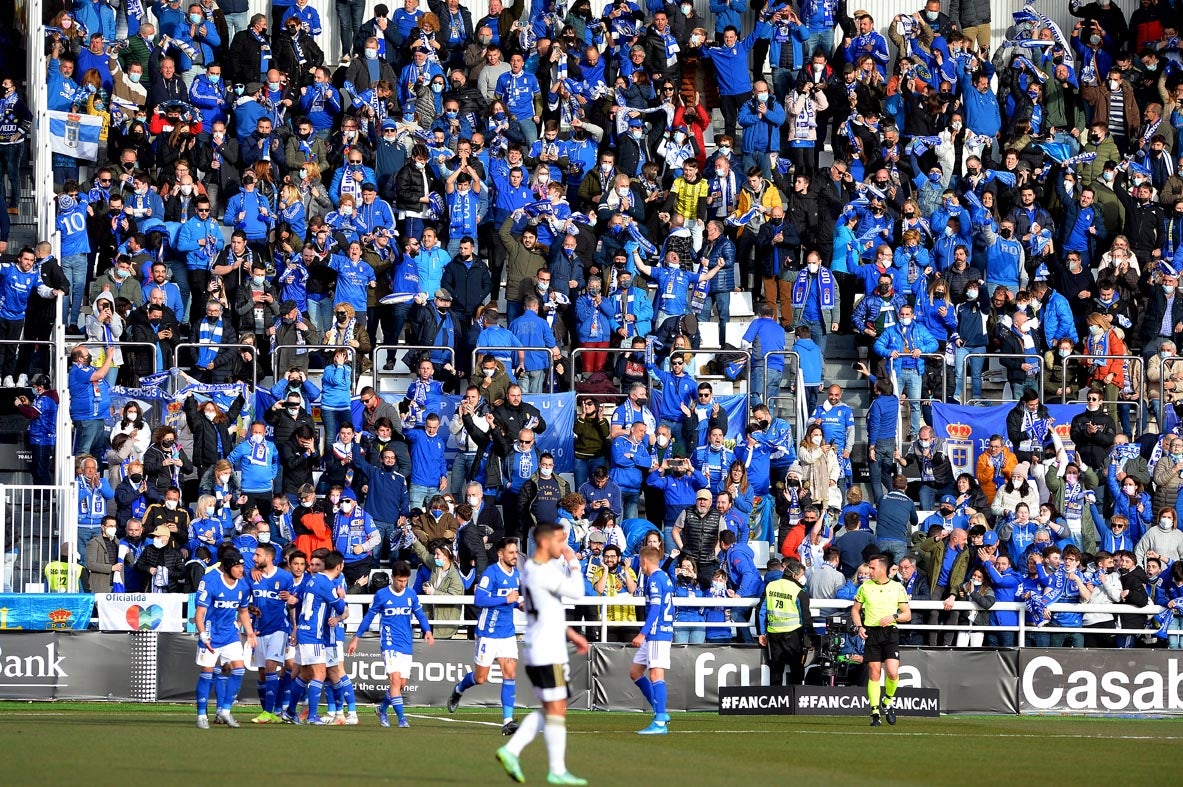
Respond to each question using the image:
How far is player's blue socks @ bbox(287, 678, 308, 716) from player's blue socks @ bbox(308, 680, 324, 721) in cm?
17

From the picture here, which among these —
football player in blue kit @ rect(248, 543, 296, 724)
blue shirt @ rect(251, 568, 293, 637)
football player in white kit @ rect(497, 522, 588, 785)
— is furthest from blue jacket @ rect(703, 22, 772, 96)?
football player in white kit @ rect(497, 522, 588, 785)

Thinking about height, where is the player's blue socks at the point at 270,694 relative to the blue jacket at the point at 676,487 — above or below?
below

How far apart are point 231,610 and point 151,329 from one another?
25.3 ft

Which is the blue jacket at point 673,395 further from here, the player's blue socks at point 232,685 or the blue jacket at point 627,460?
the player's blue socks at point 232,685

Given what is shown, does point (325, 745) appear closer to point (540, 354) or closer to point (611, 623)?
point (611, 623)

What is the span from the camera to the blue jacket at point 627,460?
86.7ft

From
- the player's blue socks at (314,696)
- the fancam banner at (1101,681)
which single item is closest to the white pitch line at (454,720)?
the player's blue socks at (314,696)

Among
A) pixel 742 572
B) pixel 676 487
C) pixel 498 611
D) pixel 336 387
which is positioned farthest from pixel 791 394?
pixel 498 611

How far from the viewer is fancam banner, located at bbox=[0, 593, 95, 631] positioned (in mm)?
23547

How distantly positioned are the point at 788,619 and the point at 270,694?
21.3ft

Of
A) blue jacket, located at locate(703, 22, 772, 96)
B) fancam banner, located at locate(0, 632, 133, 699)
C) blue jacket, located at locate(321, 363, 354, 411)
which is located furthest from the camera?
blue jacket, located at locate(703, 22, 772, 96)

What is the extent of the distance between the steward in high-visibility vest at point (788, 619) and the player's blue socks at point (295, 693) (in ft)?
19.9

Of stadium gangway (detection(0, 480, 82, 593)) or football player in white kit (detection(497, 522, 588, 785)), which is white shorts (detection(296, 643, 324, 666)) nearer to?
stadium gangway (detection(0, 480, 82, 593))

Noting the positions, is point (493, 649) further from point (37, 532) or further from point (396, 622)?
point (37, 532)
